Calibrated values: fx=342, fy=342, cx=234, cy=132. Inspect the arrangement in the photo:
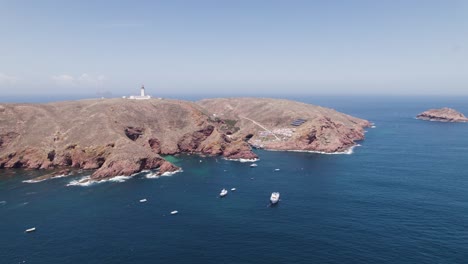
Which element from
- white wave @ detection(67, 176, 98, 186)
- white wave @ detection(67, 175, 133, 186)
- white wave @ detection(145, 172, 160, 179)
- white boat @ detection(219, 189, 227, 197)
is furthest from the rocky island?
white boat @ detection(219, 189, 227, 197)

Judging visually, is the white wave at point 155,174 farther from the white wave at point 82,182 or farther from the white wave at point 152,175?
the white wave at point 82,182

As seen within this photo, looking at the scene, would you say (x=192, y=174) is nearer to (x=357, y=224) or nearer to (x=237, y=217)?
(x=237, y=217)

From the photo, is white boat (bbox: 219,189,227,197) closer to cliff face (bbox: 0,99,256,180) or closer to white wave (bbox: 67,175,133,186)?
cliff face (bbox: 0,99,256,180)

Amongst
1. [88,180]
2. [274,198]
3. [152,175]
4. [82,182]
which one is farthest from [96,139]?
[274,198]

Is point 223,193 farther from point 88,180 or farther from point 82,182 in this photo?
point 82,182

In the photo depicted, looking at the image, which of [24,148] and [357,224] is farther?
[24,148]

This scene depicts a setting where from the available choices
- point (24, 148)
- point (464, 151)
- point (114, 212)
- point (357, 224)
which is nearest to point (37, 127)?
point (24, 148)
